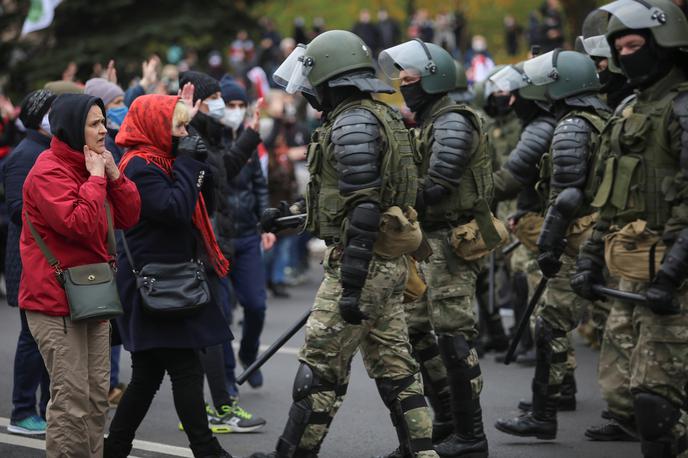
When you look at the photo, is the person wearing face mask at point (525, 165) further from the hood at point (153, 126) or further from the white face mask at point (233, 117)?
the hood at point (153, 126)

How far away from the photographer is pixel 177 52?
24.5 m

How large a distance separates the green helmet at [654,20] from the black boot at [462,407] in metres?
2.01

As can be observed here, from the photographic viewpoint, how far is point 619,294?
17.6ft

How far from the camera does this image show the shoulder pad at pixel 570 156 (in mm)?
6219

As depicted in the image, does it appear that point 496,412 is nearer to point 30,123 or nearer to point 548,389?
point 548,389

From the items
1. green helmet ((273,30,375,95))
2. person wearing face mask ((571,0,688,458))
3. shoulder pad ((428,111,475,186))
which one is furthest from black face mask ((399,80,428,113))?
person wearing face mask ((571,0,688,458))

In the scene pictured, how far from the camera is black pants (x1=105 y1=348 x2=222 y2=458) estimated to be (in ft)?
19.1

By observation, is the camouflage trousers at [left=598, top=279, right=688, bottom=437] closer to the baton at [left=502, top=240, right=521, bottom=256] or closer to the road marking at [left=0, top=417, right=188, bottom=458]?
the road marking at [left=0, top=417, right=188, bottom=458]

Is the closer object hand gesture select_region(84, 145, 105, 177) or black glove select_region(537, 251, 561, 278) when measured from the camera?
hand gesture select_region(84, 145, 105, 177)

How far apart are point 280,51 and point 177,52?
3007 mm

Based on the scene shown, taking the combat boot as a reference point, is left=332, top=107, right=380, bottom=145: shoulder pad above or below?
above

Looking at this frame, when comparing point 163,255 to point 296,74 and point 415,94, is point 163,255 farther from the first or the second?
point 415,94

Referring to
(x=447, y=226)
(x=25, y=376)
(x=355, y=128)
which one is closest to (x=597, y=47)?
(x=447, y=226)

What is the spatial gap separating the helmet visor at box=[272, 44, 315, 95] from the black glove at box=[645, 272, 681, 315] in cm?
197
